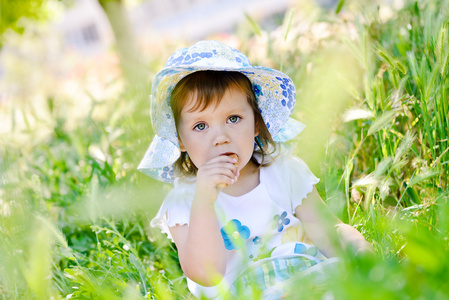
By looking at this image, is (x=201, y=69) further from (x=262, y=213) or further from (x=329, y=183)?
(x=329, y=183)

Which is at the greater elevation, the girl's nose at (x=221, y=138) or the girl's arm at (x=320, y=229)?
the girl's nose at (x=221, y=138)

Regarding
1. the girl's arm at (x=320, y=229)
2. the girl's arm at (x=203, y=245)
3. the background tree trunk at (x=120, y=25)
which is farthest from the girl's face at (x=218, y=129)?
the background tree trunk at (x=120, y=25)

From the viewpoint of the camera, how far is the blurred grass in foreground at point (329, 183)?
36.3 inches

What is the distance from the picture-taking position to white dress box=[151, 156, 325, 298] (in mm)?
1551

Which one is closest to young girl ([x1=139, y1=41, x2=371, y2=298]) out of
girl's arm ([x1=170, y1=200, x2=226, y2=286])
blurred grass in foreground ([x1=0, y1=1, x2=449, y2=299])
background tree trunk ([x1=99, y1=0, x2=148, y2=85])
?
girl's arm ([x1=170, y1=200, x2=226, y2=286])

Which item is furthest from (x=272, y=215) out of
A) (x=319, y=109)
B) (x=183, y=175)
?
(x=319, y=109)

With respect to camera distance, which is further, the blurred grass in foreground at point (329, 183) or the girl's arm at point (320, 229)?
the girl's arm at point (320, 229)

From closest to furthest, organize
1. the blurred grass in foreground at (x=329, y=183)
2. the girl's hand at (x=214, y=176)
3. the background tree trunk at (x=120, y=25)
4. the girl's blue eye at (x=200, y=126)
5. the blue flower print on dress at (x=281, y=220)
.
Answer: the blurred grass in foreground at (x=329, y=183) → the girl's hand at (x=214, y=176) → the girl's blue eye at (x=200, y=126) → the blue flower print on dress at (x=281, y=220) → the background tree trunk at (x=120, y=25)

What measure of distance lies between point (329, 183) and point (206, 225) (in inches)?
21.4

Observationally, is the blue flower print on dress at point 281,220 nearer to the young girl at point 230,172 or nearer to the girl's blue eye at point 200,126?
the young girl at point 230,172

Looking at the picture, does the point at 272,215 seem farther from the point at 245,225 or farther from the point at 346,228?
the point at 346,228

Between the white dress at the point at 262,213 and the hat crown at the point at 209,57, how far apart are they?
0.41 metres

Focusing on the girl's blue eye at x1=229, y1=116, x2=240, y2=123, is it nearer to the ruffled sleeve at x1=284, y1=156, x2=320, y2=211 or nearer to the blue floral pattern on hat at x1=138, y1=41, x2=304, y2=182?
the blue floral pattern on hat at x1=138, y1=41, x2=304, y2=182

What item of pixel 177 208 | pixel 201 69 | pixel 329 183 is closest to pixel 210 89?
pixel 201 69
